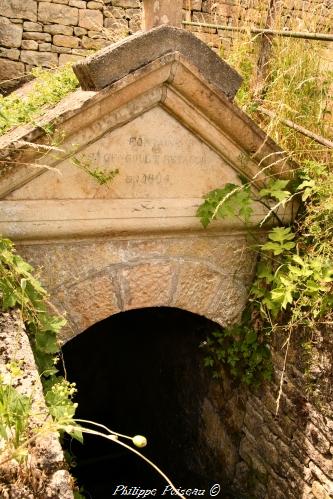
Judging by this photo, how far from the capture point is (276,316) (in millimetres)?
3086

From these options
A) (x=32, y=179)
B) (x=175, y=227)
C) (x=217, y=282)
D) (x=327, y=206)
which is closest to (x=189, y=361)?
(x=217, y=282)

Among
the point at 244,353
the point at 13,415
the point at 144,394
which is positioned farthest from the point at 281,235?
the point at 144,394

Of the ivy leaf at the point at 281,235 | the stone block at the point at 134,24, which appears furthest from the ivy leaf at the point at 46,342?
the stone block at the point at 134,24

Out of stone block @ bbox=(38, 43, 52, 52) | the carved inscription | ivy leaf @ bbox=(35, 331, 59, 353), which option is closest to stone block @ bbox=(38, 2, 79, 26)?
stone block @ bbox=(38, 43, 52, 52)

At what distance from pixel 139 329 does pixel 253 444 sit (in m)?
2.03

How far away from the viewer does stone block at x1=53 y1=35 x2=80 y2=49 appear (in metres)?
6.78

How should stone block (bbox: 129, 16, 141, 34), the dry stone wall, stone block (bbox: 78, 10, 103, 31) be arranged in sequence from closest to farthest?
1. the dry stone wall
2. stone block (bbox: 78, 10, 103, 31)
3. stone block (bbox: 129, 16, 141, 34)

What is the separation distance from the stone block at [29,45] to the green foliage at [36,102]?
12.7 ft

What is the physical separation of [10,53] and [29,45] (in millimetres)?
299

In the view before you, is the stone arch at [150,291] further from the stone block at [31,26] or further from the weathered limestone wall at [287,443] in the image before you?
the stone block at [31,26]

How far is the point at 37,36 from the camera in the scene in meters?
6.68

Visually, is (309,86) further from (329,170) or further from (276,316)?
(276,316)

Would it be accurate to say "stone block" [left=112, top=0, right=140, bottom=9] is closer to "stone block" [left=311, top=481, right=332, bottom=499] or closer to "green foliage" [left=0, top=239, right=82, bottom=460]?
"green foliage" [left=0, top=239, right=82, bottom=460]

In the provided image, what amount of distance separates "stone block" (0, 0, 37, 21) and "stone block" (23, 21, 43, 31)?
0.21 feet
